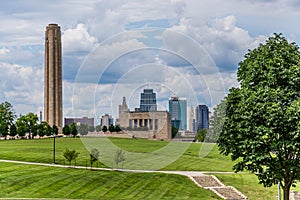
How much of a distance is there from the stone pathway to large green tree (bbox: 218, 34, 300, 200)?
1648 cm

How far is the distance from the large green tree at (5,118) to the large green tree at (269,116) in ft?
279

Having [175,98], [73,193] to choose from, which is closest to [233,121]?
[175,98]

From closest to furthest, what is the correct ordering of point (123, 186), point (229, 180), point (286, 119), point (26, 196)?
point (286, 119) → point (26, 196) → point (123, 186) → point (229, 180)

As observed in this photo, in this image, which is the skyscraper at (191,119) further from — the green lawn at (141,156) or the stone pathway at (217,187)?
the stone pathway at (217,187)

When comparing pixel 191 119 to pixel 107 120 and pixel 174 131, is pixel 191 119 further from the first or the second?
pixel 107 120

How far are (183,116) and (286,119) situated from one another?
1763cm

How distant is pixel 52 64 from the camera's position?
528ft

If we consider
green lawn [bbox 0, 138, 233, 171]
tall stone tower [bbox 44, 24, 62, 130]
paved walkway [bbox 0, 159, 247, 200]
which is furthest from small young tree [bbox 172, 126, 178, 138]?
tall stone tower [bbox 44, 24, 62, 130]

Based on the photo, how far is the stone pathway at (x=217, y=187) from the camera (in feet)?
160

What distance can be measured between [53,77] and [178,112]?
11853 centimetres

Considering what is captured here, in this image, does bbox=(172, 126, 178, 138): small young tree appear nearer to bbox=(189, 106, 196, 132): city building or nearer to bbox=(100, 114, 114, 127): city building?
bbox=(189, 106, 196, 132): city building

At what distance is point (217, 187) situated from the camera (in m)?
52.6

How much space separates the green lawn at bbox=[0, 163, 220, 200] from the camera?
145 feet

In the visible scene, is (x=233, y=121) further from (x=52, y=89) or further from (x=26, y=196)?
(x=52, y=89)
